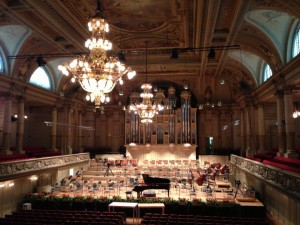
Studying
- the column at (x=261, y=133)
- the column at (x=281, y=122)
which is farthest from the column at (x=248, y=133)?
the column at (x=281, y=122)

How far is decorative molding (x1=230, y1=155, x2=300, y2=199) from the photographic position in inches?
297

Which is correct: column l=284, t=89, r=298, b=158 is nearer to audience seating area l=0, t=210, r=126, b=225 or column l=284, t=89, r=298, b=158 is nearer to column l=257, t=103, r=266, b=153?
column l=257, t=103, r=266, b=153

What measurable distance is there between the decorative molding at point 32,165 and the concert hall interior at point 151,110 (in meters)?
0.08

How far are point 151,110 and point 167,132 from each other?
27.9 ft

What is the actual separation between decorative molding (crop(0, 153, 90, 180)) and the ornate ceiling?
4.77 metres

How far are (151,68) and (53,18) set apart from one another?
30.0ft

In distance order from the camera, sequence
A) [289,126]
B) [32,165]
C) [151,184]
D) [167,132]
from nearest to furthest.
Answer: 1. [151,184]
2. [289,126]
3. [32,165]
4. [167,132]

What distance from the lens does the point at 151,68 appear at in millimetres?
18453

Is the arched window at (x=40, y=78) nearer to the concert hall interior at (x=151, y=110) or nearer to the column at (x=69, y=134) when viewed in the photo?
the concert hall interior at (x=151, y=110)

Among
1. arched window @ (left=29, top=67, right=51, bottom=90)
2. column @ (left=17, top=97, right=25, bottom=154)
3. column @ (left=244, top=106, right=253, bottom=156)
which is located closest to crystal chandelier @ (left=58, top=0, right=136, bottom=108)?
column @ (left=17, top=97, right=25, bottom=154)

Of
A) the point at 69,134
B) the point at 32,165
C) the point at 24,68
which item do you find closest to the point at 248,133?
the point at 69,134

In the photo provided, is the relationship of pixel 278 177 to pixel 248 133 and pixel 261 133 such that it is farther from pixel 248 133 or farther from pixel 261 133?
pixel 248 133

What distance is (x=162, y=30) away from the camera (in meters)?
12.5

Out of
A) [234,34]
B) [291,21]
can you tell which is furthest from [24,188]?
[291,21]
